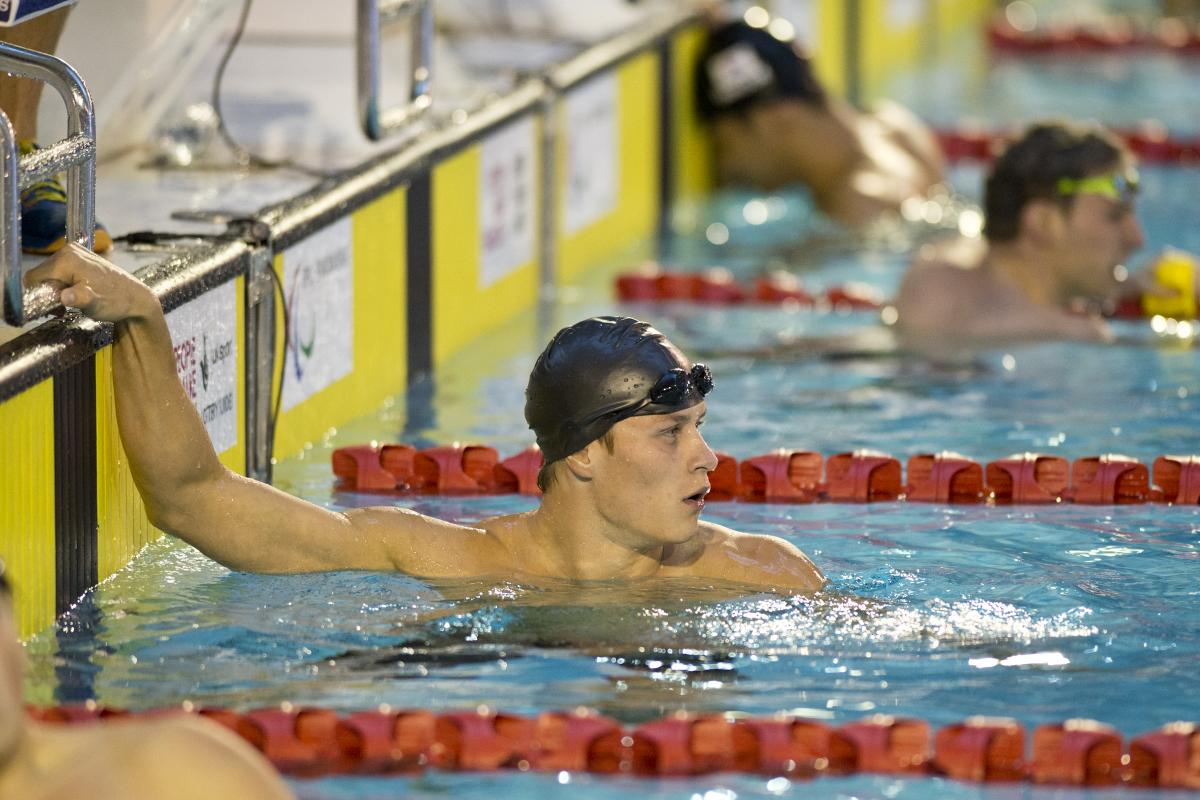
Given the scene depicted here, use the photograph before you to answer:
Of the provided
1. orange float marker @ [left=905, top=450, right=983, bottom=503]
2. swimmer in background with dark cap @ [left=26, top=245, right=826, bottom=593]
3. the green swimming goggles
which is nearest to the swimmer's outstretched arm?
swimmer in background with dark cap @ [left=26, top=245, right=826, bottom=593]

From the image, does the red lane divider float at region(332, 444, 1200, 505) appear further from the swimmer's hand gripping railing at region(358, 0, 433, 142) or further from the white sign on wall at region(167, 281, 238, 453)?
the swimmer's hand gripping railing at region(358, 0, 433, 142)

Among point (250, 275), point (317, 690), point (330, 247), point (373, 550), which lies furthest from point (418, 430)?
point (317, 690)

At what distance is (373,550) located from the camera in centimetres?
358

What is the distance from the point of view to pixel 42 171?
3.48 meters

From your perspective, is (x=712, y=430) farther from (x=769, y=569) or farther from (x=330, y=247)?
(x=769, y=569)

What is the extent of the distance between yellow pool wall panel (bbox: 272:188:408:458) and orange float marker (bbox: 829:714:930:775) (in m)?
2.10

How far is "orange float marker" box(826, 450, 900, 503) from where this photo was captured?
15.1ft

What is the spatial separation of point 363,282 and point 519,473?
0.90 m

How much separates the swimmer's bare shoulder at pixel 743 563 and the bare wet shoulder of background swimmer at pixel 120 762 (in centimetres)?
172

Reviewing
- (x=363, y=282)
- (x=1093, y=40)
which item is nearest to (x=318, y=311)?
(x=363, y=282)

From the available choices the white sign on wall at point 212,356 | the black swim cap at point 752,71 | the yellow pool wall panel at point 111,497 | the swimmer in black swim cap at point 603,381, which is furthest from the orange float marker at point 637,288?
the swimmer in black swim cap at point 603,381

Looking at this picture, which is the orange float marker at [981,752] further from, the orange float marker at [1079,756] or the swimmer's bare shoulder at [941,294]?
the swimmer's bare shoulder at [941,294]

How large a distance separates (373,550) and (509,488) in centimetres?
108

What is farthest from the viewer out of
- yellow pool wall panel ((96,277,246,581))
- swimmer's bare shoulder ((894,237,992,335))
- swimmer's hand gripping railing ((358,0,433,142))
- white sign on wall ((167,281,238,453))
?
swimmer's bare shoulder ((894,237,992,335))
